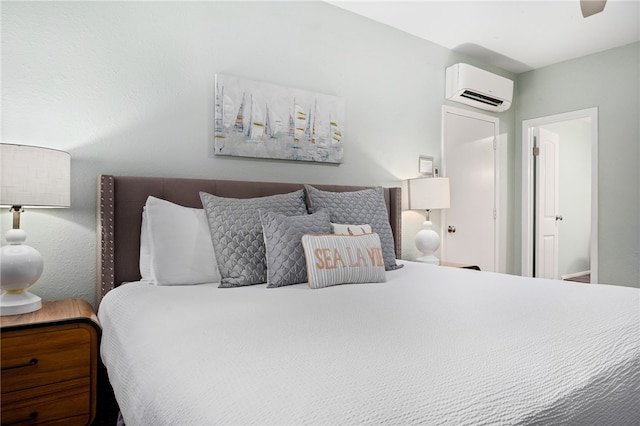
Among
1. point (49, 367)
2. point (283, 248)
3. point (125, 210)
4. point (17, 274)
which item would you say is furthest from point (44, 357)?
point (283, 248)

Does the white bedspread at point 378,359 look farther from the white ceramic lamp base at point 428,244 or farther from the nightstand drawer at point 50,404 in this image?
A: the white ceramic lamp base at point 428,244

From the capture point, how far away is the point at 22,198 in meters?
1.61

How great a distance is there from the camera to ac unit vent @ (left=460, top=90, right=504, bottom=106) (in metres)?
3.82

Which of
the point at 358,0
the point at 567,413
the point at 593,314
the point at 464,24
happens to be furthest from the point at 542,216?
the point at 567,413

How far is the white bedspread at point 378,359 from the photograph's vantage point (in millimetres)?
681

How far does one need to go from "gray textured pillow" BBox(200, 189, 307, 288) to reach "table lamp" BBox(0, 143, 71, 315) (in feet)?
2.13

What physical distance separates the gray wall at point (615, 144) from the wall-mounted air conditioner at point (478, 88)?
609 millimetres

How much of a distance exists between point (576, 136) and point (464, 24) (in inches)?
142

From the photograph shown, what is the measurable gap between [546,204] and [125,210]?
4403 mm

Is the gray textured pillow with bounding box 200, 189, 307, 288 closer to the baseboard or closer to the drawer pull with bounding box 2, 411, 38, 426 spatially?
the drawer pull with bounding box 2, 411, 38, 426

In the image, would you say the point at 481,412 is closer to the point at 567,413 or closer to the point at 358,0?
the point at 567,413

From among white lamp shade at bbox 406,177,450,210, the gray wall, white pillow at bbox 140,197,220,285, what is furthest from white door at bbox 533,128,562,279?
white pillow at bbox 140,197,220,285

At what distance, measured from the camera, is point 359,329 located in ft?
3.52

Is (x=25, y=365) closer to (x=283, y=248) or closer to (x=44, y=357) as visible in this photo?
(x=44, y=357)
